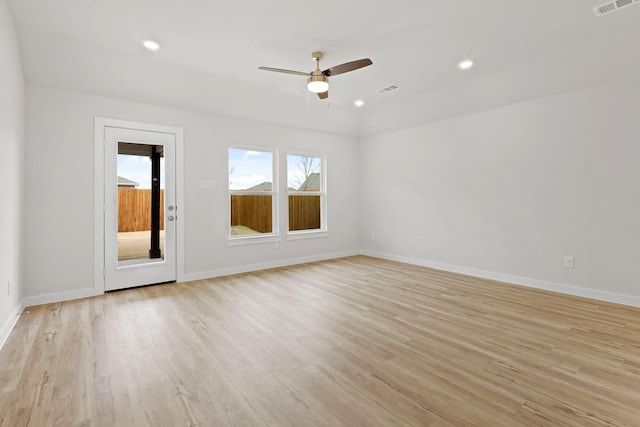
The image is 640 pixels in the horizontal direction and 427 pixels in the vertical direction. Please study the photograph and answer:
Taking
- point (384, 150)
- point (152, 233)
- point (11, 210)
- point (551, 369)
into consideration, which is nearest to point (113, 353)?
point (11, 210)

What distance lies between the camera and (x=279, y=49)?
343 centimetres

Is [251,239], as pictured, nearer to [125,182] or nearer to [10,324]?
[125,182]

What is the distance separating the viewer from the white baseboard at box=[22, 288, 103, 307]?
3.53 metres

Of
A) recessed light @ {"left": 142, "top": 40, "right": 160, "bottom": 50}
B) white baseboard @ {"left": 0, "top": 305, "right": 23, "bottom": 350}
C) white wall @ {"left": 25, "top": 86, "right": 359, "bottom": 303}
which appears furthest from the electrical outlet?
white baseboard @ {"left": 0, "top": 305, "right": 23, "bottom": 350}

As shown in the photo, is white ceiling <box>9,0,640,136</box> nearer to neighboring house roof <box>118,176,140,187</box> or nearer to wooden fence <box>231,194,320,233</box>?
neighboring house roof <box>118,176,140,187</box>

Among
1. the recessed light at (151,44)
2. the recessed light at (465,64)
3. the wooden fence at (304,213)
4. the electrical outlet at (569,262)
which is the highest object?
the recessed light at (151,44)

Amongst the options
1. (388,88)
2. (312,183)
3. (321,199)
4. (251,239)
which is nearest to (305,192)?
(312,183)

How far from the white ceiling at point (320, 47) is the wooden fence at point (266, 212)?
5.30 ft

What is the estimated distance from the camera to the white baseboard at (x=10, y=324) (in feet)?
8.45

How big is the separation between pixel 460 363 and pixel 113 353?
267cm

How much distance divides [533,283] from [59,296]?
6.20m

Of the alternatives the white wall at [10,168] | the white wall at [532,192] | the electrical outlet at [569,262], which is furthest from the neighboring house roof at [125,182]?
the electrical outlet at [569,262]

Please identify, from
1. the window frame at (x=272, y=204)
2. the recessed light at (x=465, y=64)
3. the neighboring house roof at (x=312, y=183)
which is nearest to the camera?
the recessed light at (x=465, y=64)

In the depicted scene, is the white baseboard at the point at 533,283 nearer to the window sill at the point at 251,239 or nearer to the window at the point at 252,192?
the window sill at the point at 251,239
